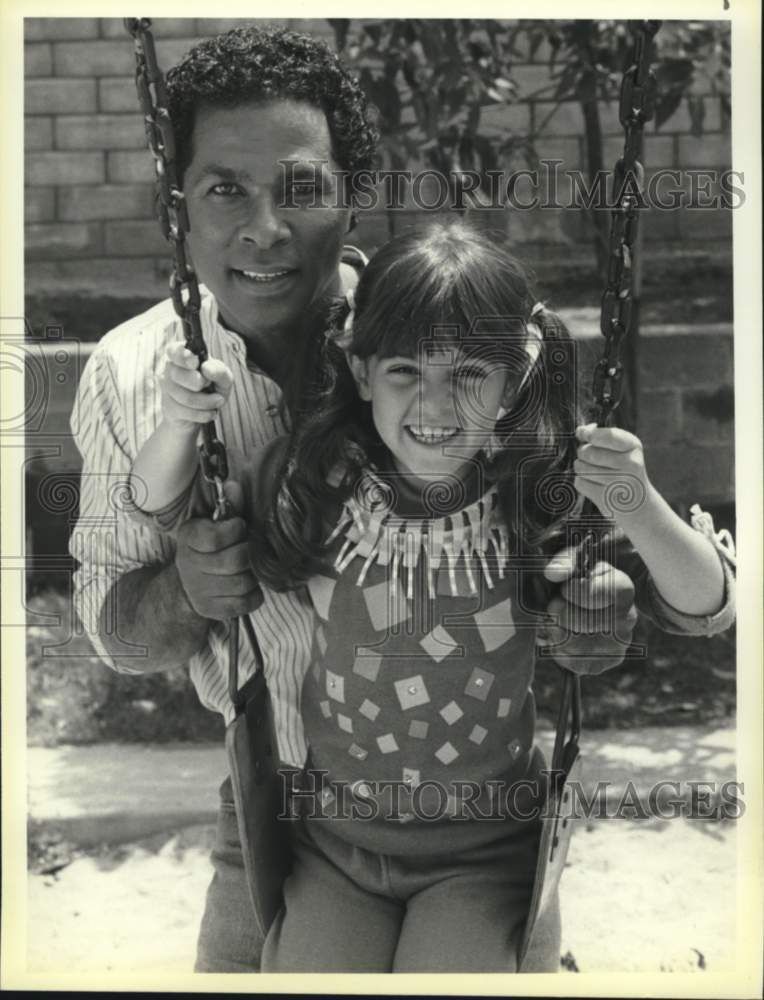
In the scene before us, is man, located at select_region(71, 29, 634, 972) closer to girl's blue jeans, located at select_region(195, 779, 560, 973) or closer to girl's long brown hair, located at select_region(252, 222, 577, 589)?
girl's long brown hair, located at select_region(252, 222, 577, 589)

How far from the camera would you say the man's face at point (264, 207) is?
71.0 inches

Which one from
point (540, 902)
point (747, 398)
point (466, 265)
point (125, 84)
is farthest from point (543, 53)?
point (540, 902)

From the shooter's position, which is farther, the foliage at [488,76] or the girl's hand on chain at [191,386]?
the foliage at [488,76]

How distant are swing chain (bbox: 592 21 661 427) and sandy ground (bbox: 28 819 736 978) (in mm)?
1001

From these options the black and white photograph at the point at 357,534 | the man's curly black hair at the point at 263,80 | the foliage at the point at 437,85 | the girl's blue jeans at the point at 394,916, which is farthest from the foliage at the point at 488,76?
the girl's blue jeans at the point at 394,916

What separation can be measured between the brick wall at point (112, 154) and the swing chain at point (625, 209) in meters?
1.46

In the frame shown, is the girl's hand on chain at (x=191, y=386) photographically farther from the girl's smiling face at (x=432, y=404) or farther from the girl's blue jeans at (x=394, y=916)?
the girl's blue jeans at (x=394, y=916)

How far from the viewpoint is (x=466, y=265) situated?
171 centimetres

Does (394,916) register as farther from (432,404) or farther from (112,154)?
(112,154)

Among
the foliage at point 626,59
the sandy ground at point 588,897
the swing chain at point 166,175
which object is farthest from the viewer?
the foliage at point 626,59

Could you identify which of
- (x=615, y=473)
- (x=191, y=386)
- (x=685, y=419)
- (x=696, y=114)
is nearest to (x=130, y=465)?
(x=191, y=386)

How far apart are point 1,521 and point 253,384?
0.47 metres

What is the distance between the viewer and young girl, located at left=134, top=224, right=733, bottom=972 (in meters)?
1.74

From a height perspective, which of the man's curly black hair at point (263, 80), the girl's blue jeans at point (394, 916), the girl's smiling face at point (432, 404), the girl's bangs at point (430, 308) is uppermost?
the man's curly black hair at point (263, 80)
